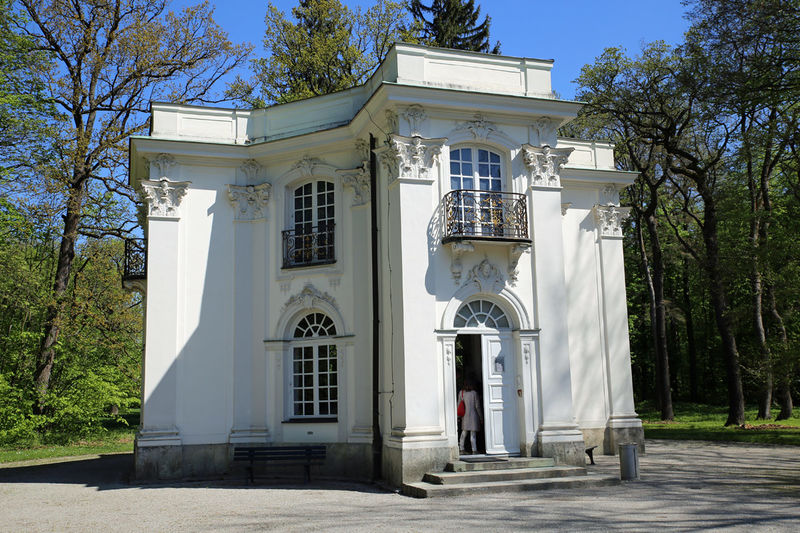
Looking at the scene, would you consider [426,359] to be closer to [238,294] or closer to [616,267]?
[238,294]

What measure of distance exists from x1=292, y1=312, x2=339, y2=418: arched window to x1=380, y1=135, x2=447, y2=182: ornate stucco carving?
4.08 metres

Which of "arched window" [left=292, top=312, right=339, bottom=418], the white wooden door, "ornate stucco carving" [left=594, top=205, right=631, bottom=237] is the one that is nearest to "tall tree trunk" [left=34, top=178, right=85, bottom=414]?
"arched window" [left=292, top=312, right=339, bottom=418]

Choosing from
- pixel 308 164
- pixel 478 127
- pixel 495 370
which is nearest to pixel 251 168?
pixel 308 164

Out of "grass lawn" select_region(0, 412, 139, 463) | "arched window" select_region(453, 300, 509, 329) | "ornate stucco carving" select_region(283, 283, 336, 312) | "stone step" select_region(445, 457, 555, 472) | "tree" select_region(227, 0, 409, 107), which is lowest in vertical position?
"grass lawn" select_region(0, 412, 139, 463)

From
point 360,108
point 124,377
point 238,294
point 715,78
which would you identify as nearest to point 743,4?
point 715,78

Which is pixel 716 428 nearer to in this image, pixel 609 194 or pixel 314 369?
pixel 609 194

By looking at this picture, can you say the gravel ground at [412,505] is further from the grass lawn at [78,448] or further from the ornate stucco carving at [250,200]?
the ornate stucco carving at [250,200]

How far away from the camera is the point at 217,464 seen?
15.0m

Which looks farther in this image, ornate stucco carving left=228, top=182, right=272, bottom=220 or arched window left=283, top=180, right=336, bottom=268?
ornate stucco carving left=228, top=182, right=272, bottom=220

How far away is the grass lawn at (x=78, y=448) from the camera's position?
1973 centimetres

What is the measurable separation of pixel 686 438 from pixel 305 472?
12570 millimetres

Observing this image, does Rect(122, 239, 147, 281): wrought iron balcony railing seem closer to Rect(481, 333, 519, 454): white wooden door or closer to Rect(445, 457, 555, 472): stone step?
Rect(481, 333, 519, 454): white wooden door

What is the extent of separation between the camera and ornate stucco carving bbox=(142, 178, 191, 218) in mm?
15562

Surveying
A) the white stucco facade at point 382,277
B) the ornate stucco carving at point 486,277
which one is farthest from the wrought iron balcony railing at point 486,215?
the ornate stucco carving at point 486,277
